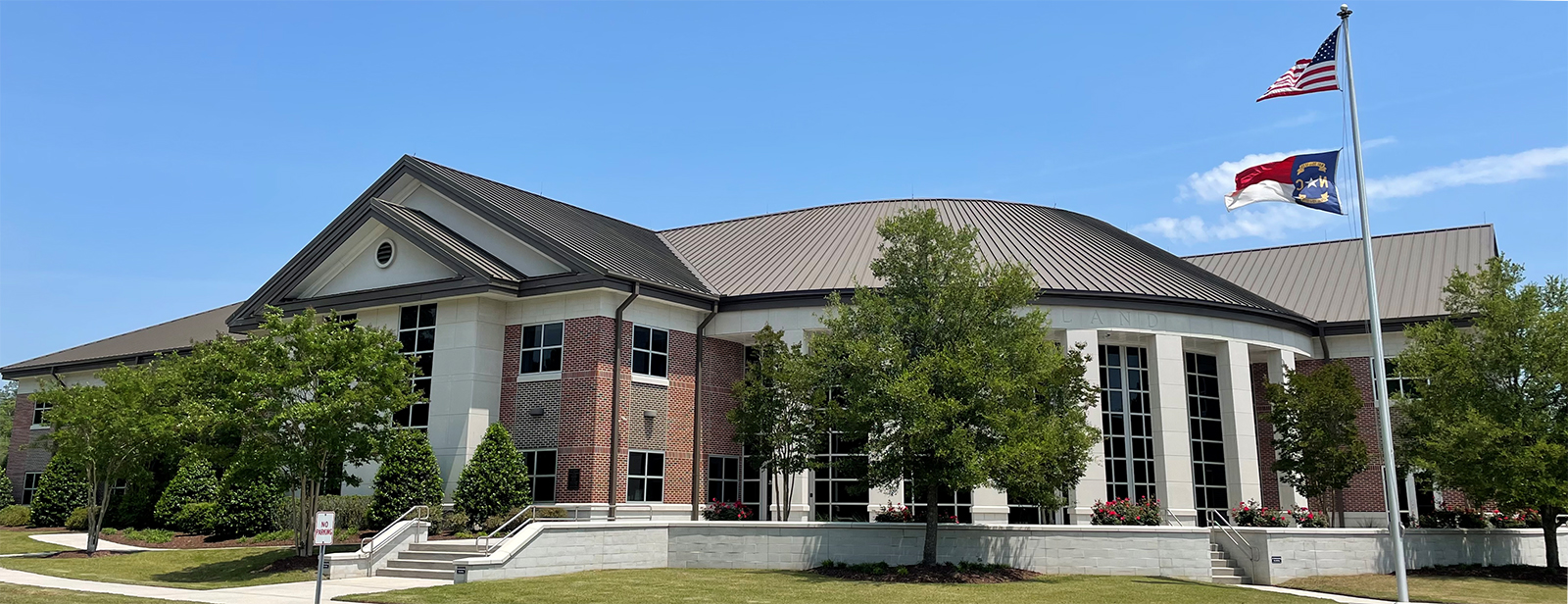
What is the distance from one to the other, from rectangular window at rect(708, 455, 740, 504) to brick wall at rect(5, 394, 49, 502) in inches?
1183

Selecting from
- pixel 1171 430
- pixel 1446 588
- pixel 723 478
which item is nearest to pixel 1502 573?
pixel 1446 588

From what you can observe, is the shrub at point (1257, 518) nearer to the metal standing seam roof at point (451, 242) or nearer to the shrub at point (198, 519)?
the metal standing seam roof at point (451, 242)

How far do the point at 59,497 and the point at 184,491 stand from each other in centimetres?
857

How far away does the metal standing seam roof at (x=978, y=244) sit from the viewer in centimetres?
3123

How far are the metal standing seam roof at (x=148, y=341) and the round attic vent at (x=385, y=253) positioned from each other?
14718 mm

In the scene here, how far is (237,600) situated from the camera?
62.0 feet

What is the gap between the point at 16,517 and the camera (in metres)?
39.6

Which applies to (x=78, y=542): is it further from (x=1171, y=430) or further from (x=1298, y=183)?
(x=1298, y=183)

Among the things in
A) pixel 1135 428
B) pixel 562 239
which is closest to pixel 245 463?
pixel 562 239

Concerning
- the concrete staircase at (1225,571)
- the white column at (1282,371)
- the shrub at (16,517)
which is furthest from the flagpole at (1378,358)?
the shrub at (16,517)

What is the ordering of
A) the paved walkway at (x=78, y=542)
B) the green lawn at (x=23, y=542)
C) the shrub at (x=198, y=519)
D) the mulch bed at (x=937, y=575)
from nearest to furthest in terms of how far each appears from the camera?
the mulch bed at (x=937, y=575) → the paved walkway at (x=78, y=542) → the green lawn at (x=23, y=542) → the shrub at (x=198, y=519)

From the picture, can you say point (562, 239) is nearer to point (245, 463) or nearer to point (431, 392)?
point (431, 392)

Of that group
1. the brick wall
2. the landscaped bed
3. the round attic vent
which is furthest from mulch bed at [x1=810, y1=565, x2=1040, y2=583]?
the brick wall

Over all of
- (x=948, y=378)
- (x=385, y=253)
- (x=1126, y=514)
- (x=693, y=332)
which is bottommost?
(x=1126, y=514)
